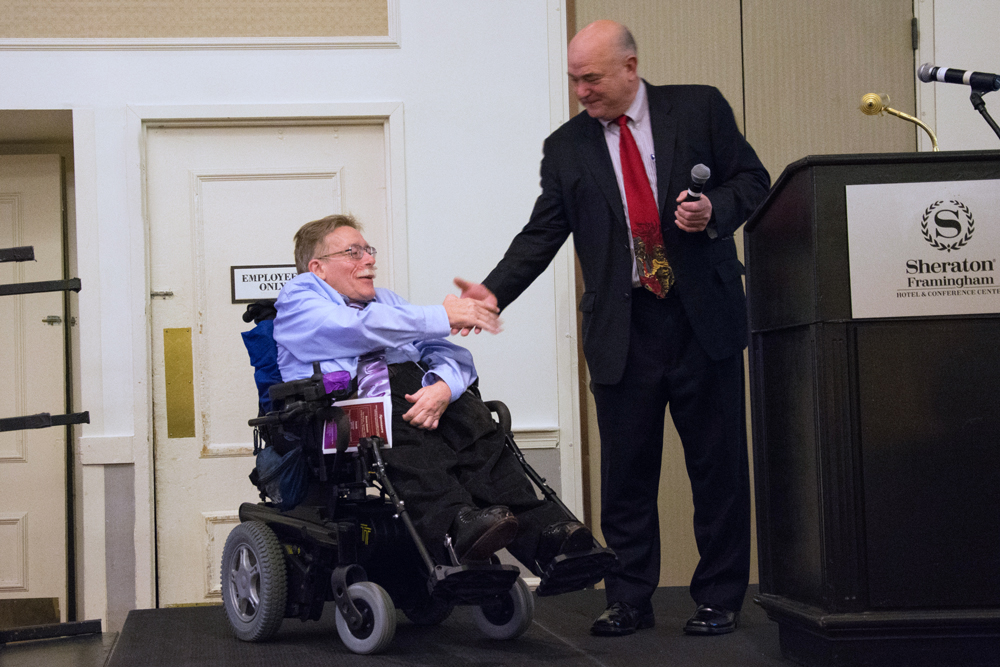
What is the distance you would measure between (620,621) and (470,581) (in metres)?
0.60

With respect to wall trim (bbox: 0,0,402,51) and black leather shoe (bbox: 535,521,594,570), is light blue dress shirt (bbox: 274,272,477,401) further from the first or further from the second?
wall trim (bbox: 0,0,402,51)

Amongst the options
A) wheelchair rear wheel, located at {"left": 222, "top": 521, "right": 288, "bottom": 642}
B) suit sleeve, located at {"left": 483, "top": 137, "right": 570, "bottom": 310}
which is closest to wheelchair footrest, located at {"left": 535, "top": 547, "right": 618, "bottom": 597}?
wheelchair rear wheel, located at {"left": 222, "top": 521, "right": 288, "bottom": 642}

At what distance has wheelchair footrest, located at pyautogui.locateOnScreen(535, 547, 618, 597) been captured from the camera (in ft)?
7.00

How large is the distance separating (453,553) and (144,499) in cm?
201

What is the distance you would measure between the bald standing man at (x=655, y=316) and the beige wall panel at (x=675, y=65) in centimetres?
128

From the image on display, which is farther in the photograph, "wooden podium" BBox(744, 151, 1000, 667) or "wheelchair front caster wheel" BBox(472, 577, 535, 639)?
"wheelchair front caster wheel" BBox(472, 577, 535, 639)

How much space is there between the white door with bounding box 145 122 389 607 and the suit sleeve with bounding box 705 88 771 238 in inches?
Answer: 64.8

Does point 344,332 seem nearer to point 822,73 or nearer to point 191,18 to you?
point 191,18

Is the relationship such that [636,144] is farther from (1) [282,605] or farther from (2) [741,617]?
(1) [282,605]

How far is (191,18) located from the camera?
3.78 meters

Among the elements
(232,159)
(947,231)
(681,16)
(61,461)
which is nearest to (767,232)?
(947,231)

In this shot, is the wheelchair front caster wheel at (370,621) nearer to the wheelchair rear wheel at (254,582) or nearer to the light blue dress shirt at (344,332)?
the wheelchair rear wheel at (254,582)

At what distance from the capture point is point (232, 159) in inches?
151

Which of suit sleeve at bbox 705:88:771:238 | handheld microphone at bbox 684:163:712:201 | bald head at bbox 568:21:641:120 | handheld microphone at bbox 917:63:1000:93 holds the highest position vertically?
bald head at bbox 568:21:641:120
